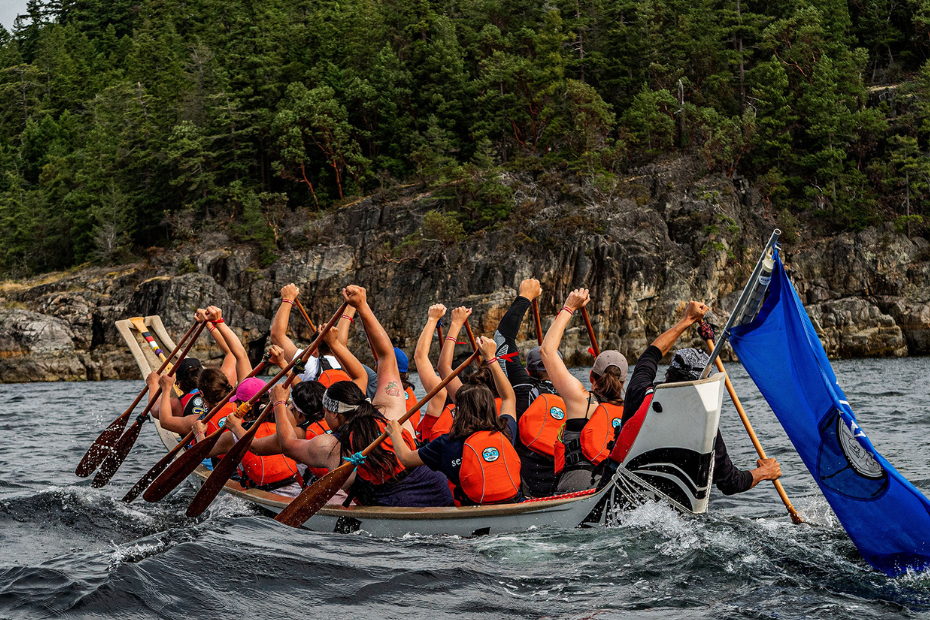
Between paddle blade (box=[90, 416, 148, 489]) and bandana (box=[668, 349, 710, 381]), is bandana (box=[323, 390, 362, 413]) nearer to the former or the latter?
bandana (box=[668, 349, 710, 381])

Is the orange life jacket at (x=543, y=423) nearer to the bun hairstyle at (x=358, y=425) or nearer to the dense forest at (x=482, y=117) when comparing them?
the bun hairstyle at (x=358, y=425)

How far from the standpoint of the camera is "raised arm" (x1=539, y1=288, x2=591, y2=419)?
6344mm

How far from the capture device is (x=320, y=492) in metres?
6.29

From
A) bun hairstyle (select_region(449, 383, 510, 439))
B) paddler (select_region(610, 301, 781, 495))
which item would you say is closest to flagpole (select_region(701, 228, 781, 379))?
paddler (select_region(610, 301, 781, 495))

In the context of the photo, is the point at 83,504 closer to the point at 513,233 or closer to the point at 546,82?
the point at 513,233

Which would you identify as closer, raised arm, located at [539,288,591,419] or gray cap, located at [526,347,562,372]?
raised arm, located at [539,288,591,419]

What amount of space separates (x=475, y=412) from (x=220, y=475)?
9.57 feet

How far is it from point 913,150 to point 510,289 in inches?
1036

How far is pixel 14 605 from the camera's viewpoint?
461cm

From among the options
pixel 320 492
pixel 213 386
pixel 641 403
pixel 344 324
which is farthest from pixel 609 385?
pixel 213 386

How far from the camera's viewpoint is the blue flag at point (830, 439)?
4.35m

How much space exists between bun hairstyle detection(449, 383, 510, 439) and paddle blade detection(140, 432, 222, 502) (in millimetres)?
3027

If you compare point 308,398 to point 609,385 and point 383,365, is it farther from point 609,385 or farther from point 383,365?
point 609,385

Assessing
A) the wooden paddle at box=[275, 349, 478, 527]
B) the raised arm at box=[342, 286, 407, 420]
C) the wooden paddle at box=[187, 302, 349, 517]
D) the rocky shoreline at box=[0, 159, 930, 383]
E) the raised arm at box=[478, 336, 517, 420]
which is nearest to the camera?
the wooden paddle at box=[275, 349, 478, 527]
